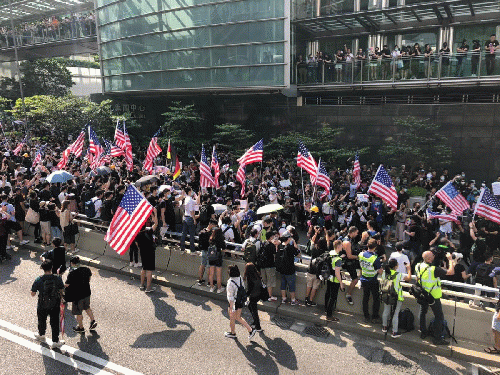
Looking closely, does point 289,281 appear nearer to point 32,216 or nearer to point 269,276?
point 269,276

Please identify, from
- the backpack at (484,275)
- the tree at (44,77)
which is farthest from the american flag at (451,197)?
the tree at (44,77)

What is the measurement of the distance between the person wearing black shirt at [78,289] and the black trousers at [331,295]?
4652 mm

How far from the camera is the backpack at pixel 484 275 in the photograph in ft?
27.5

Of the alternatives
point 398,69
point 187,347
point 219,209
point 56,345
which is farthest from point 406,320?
point 398,69

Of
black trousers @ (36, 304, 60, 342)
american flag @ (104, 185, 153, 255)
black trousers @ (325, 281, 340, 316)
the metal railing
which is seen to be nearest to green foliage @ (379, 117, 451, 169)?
the metal railing

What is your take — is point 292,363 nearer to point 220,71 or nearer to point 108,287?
point 108,287

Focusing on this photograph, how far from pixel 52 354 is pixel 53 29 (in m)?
37.1

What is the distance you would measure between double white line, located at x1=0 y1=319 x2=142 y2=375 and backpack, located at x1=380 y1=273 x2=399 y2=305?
4.55 m

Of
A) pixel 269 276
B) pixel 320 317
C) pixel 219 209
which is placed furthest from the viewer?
pixel 219 209

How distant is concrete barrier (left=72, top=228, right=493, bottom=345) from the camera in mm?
7802

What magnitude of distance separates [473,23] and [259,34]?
37.5 feet

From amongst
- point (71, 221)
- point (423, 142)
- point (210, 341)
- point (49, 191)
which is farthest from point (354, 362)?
point (423, 142)

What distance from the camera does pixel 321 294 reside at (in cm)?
925

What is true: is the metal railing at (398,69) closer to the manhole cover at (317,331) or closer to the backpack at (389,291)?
the backpack at (389,291)
